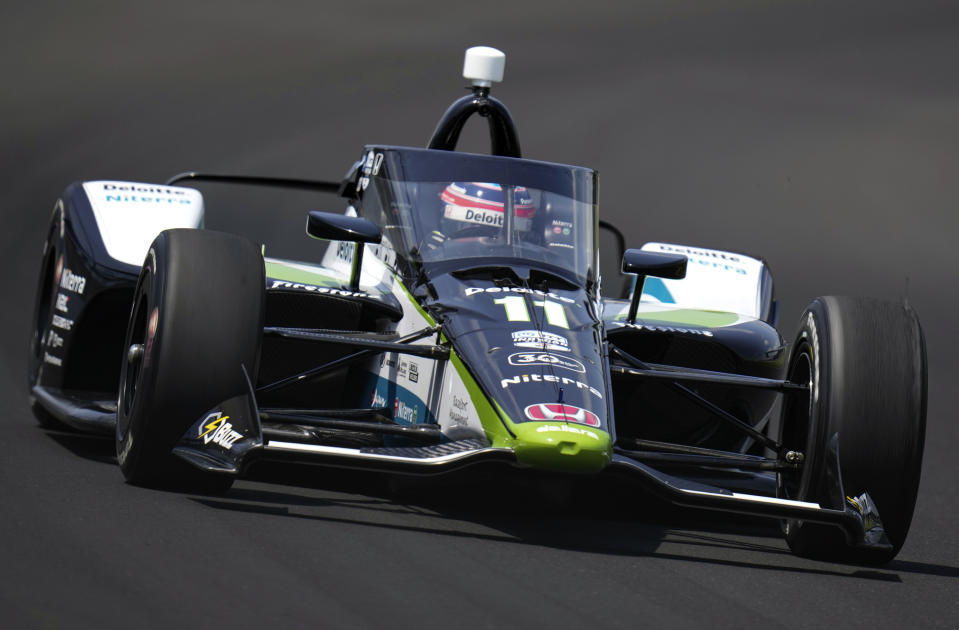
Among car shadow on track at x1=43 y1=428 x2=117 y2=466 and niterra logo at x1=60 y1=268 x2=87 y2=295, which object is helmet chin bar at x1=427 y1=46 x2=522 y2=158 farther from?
car shadow on track at x1=43 y1=428 x2=117 y2=466

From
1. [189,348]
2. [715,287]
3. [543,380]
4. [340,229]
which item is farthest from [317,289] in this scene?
[715,287]

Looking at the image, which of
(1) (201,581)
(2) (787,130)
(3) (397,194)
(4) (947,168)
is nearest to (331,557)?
(1) (201,581)

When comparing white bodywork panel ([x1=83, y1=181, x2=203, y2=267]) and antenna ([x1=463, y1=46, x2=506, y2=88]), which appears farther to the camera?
antenna ([x1=463, y1=46, x2=506, y2=88])

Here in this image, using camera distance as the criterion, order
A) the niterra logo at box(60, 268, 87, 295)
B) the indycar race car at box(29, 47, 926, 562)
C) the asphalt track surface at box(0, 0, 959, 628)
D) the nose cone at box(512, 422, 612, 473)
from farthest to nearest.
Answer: the niterra logo at box(60, 268, 87, 295) < the indycar race car at box(29, 47, 926, 562) < the nose cone at box(512, 422, 612, 473) < the asphalt track surface at box(0, 0, 959, 628)

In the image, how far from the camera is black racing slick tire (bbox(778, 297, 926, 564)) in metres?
5.92

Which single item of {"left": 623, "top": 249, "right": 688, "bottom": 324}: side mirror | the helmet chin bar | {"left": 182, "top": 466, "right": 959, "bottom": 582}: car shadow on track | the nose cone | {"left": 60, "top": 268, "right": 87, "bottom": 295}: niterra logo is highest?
the helmet chin bar

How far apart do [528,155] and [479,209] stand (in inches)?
551

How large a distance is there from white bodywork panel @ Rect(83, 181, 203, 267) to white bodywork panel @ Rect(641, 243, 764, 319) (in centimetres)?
253

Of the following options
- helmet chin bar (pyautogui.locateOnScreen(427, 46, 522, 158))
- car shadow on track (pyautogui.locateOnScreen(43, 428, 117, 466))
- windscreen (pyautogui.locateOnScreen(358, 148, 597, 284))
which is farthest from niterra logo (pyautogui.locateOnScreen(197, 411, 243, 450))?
helmet chin bar (pyautogui.locateOnScreen(427, 46, 522, 158))

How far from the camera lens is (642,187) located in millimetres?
18812

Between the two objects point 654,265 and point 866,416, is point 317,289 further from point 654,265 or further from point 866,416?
point 866,416

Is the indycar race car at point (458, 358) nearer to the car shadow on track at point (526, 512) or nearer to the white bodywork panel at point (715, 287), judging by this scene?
the car shadow on track at point (526, 512)

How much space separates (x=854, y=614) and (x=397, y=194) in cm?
301

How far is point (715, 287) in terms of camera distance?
8891 mm
